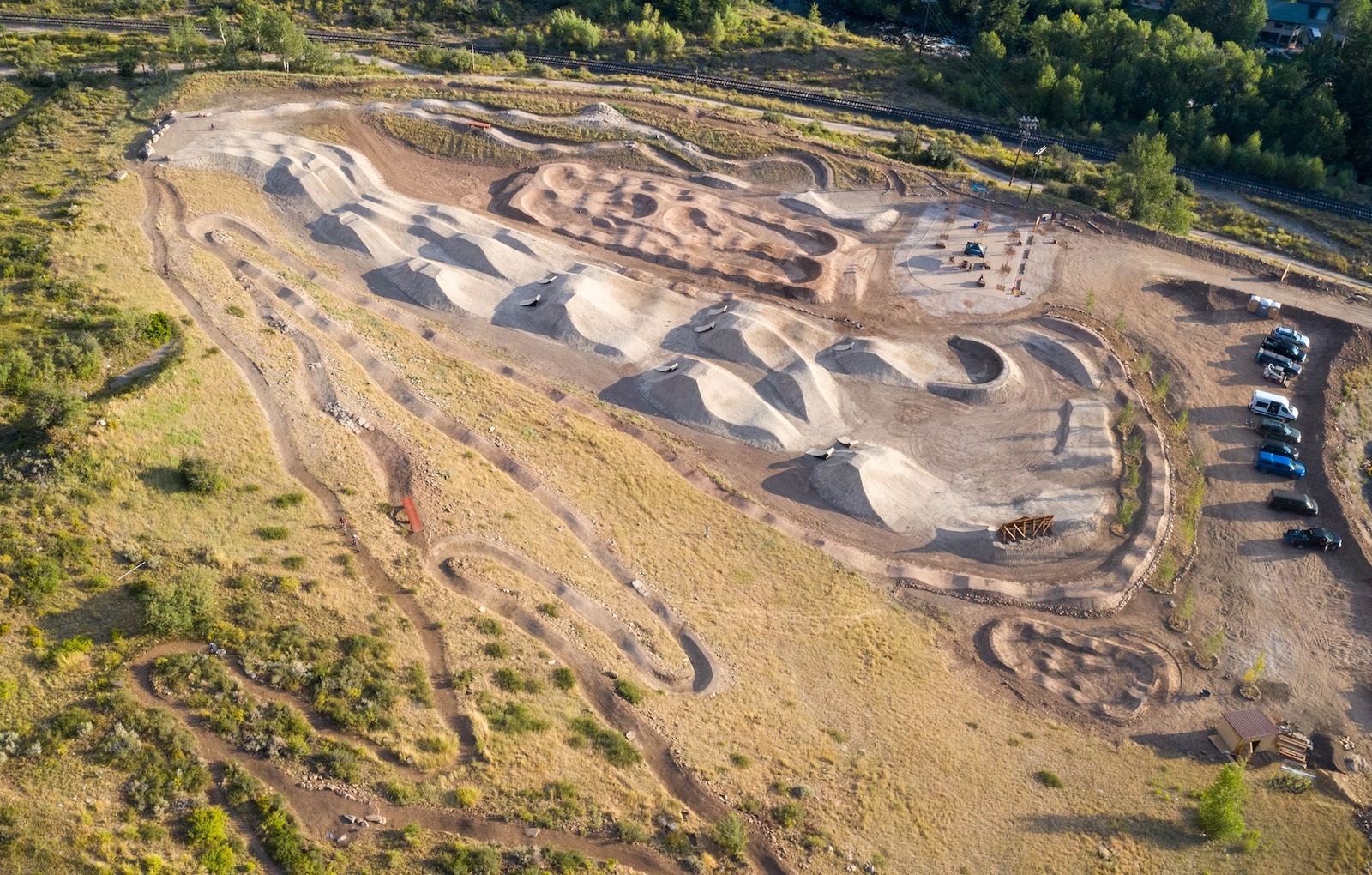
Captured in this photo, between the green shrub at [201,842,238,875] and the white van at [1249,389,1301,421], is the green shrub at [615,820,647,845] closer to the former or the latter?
the green shrub at [201,842,238,875]

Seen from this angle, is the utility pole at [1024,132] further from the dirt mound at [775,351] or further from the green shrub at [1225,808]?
the green shrub at [1225,808]

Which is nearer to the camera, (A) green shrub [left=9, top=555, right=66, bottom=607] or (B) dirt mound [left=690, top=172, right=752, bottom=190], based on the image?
(A) green shrub [left=9, top=555, right=66, bottom=607]

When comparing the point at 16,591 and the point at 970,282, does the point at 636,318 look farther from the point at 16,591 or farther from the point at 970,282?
the point at 16,591

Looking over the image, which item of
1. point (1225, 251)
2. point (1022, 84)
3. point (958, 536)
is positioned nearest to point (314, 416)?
point (958, 536)

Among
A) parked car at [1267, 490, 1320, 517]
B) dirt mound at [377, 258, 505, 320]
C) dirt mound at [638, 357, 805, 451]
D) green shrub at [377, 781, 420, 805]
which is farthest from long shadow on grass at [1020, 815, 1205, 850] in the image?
dirt mound at [377, 258, 505, 320]

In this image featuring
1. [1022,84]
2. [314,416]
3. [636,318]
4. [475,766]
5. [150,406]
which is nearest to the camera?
[475,766]
